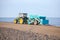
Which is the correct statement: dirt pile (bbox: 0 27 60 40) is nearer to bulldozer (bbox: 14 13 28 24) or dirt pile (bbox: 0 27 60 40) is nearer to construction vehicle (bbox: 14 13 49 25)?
construction vehicle (bbox: 14 13 49 25)

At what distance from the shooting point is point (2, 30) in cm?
236

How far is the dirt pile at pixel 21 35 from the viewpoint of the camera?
1.61m

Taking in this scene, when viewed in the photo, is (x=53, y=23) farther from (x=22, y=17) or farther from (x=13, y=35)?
(x=22, y=17)

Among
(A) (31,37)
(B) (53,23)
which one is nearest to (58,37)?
(A) (31,37)

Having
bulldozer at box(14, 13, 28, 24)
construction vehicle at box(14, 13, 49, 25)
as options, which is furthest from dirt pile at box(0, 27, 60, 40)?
bulldozer at box(14, 13, 28, 24)

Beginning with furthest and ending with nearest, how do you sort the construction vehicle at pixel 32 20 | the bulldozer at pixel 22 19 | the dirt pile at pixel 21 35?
the bulldozer at pixel 22 19 < the construction vehicle at pixel 32 20 < the dirt pile at pixel 21 35

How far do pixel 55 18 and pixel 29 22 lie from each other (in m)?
0.92

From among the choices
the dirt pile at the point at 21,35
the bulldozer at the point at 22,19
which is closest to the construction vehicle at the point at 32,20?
the bulldozer at the point at 22,19

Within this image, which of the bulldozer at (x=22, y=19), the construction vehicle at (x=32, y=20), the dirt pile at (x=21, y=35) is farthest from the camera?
the bulldozer at (x=22, y=19)

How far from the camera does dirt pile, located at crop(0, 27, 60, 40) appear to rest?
1.61 metres

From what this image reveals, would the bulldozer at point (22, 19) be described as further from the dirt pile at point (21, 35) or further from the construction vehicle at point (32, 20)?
the dirt pile at point (21, 35)

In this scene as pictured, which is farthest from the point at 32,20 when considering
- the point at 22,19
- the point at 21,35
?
the point at 21,35

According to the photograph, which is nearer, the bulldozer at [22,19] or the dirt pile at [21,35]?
the dirt pile at [21,35]

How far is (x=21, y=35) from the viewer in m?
1.90
